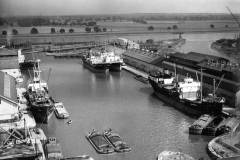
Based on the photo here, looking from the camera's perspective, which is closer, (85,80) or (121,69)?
(85,80)

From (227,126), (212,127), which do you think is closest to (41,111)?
(212,127)

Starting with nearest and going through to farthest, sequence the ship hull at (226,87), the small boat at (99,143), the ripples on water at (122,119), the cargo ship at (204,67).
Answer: the small boat at (99,143) → the ripples on water at (122,119) → the ship hull at (226,87) → the cargo ship at (204,67)

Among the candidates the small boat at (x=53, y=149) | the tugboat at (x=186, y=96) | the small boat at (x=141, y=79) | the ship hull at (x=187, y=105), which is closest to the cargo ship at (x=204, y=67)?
the tugboat at (x=186, y=96)

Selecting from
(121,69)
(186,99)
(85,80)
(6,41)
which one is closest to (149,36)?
(6,41)

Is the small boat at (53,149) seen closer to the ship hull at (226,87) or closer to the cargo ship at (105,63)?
the ship hull at (226,87)

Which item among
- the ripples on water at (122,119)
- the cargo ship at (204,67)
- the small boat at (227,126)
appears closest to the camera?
the ripples on water at (122,119)

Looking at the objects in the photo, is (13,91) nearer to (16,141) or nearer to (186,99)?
(16,141)
